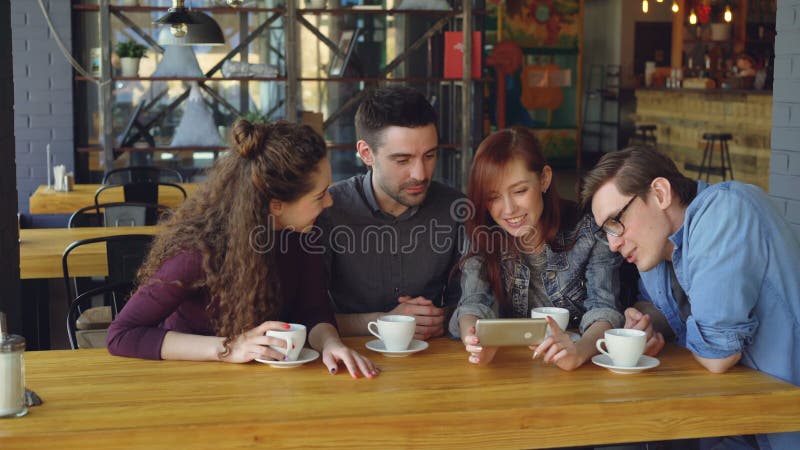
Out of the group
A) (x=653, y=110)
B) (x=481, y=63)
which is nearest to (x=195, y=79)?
(x=481, y=63)

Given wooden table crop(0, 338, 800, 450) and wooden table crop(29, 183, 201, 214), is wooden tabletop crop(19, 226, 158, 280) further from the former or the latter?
wooden table crop(29, 183, 201, 214)

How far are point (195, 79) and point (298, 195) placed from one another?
17.5 feet

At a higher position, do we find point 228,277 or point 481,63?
point 481,63

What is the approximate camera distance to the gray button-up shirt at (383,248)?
2.86 meters

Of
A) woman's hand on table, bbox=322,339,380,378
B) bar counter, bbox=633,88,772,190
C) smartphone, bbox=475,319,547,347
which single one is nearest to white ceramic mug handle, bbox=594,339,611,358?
smartphone, bbox=475,319,547,347

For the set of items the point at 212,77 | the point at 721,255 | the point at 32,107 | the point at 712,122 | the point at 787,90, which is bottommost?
the point at 721,255

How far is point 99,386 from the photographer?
1979 mm

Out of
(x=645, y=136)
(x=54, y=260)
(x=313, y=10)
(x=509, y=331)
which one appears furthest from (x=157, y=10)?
(x=645, y=136)

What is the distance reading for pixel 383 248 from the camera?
2.86 meters

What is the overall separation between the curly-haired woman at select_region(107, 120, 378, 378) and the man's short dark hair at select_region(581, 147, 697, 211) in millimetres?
657

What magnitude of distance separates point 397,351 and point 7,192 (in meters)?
1.14

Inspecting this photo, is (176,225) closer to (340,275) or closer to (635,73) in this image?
(340,275)

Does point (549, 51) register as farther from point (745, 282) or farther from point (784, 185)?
point (745, 282)

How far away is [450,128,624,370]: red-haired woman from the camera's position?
2486mm
